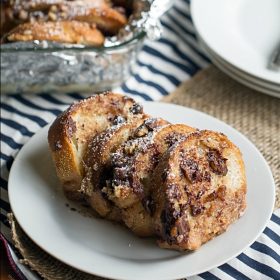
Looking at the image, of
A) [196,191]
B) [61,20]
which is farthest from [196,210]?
[61,20]

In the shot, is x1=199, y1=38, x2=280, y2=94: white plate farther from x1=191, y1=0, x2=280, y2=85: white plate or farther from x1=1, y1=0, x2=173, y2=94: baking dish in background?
x1=1, y1=0, x2=173, y2=94: baking dish in background

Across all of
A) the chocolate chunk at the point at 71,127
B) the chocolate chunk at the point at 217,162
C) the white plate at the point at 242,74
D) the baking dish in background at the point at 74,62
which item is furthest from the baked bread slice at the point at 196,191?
the baking dish in background at the point at 74,62

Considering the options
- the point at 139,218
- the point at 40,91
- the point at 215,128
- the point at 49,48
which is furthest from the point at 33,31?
the point at 139,218

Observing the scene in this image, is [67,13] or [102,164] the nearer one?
[102,164]

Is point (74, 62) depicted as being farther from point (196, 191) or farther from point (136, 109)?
point (196, 191)

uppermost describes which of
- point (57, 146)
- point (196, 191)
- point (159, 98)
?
point (196, 191)

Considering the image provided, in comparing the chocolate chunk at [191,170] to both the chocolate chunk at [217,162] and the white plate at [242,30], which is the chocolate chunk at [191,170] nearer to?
the chocolate chunk at [217,162]

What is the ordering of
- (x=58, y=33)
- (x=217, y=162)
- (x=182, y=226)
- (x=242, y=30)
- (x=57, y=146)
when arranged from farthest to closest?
(x=242, y=30)
(x=58, y=33)
(x=57, y=146)
(x=217, y=162)
(x=182, y=226)
